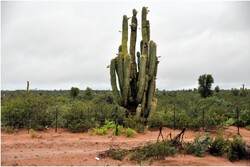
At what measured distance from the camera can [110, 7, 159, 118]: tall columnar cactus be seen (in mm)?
16422

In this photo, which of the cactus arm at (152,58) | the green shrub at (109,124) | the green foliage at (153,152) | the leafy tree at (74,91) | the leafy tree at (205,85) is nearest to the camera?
the green foliage at (153,152)

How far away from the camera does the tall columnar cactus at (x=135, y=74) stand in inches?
647

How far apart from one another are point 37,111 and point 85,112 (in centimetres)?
230

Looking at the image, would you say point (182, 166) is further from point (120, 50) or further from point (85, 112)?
point (120, 50)

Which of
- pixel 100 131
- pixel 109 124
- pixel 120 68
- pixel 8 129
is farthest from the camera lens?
pixel 120 68

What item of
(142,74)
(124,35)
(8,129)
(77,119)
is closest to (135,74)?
(142,74)

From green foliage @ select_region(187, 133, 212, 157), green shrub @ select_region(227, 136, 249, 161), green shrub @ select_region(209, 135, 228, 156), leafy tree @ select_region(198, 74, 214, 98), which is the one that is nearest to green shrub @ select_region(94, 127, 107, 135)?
green foliage @ select_region(187, 133, 212, 157)

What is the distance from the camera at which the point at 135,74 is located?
17.1m

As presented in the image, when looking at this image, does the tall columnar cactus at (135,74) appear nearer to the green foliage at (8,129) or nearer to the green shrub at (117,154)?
the green foliage at (8,129)

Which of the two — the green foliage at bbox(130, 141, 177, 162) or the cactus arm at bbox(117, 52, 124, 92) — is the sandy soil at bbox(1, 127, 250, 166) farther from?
the cactus arm at bbox(117, 52, 124, 92)

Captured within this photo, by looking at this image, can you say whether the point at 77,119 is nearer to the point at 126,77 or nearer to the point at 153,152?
the point at 126,77

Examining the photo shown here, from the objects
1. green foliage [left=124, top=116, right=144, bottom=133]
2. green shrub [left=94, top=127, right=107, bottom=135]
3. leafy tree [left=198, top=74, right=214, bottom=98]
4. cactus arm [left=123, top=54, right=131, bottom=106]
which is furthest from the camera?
leafy tree [left=198, top=74, right=214, bottom=98]

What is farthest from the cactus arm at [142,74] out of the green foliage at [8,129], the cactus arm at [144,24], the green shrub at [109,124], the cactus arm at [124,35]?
the green foliage at [8,129]

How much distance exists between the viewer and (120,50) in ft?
58.3
